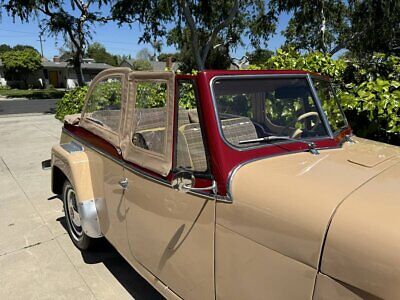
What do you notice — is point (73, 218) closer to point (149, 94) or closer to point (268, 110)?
point (149, 94)

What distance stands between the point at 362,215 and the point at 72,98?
11.4 m

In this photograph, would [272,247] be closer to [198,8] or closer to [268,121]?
[268,121]

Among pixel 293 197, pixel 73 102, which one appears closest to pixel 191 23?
pixel 73 102

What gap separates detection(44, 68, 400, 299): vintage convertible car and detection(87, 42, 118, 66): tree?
268ft

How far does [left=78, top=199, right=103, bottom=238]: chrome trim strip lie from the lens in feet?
9.93

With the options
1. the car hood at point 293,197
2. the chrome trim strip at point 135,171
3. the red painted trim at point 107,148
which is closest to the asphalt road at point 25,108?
the red painted trim at point 107,148

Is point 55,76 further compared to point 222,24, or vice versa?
point 55,76

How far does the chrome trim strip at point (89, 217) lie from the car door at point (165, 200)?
2.09ft

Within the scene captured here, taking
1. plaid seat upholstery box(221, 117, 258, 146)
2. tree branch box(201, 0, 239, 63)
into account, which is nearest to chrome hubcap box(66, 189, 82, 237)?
plaid seat upholstery box(221, 117, 258, 146)

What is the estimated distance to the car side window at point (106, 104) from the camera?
8.95ft

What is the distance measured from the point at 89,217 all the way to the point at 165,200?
1263 mm

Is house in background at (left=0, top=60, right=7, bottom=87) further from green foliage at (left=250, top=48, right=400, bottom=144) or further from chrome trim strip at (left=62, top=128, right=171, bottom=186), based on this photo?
green foliage at (left=250, top=48, right=400, bottom=144)

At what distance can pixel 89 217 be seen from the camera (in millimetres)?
3023

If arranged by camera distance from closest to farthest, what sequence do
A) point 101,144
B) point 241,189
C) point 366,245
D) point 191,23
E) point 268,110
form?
point 366,245
point 241,189
point 268,110
point 101,144
point 191,23
